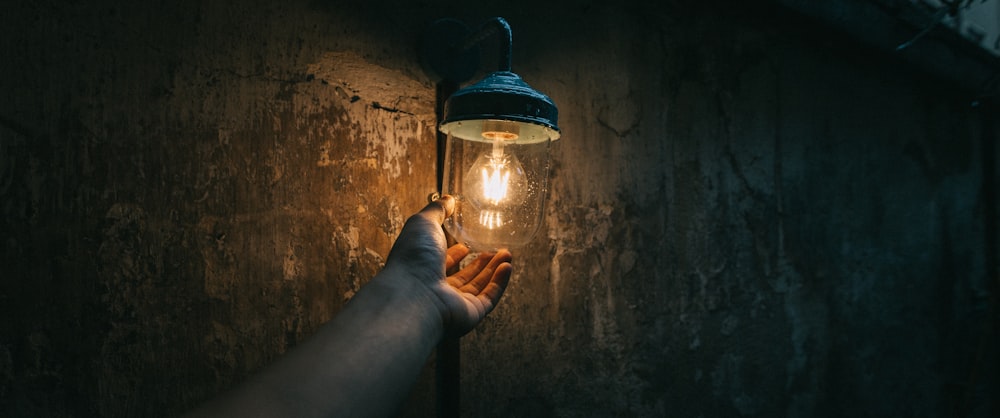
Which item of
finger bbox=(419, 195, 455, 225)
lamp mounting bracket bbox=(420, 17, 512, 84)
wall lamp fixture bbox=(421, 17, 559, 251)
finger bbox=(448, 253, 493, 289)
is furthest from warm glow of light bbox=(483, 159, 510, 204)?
lamp mounting bracket bbox=(420, 17, 512, 84)

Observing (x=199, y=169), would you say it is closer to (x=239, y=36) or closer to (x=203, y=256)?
(x=203, y=256)

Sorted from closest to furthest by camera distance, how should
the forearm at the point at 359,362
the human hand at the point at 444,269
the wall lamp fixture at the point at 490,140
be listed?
1. the forearm at the point at 359,362
2. the wall lamp fixture at the point at 490,140
3. the human hand at the point at 444,269

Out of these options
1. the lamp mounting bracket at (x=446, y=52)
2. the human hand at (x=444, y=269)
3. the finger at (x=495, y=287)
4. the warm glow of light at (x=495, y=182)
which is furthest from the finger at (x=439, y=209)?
the lamp mounting bracket at (x=446, y=52)

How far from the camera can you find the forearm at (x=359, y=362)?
0.96 meters

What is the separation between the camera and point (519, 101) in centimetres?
115

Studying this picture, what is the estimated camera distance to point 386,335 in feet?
3.79

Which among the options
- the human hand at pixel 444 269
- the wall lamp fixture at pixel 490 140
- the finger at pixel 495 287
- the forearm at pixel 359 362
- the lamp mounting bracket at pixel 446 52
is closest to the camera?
the forearm at pixel 359 362

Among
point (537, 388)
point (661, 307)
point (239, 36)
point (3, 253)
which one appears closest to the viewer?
point (3, 253)

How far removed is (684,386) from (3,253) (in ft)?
7.18

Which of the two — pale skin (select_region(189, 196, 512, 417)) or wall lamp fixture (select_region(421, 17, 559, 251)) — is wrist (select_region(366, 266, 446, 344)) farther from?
wall lamp fixture (select_region(421, 17, 559, 251))

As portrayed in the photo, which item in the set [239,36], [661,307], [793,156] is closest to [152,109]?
[239,36]

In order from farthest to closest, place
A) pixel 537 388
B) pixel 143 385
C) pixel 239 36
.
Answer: pixel 537 388 < pixel 239 36 < pixel 143 385

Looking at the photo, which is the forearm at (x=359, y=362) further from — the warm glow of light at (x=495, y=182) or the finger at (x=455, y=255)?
the warm glow of light at (x=495, y=182)

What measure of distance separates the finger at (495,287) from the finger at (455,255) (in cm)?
12
